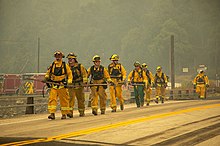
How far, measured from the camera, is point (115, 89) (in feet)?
58.9

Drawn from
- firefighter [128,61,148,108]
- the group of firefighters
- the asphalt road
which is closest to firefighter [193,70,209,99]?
firefighter [128,61,148,108]

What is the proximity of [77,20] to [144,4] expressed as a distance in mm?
25416

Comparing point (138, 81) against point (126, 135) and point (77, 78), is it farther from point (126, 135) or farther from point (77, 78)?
point (126, 135)

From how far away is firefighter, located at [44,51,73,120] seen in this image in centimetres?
1370

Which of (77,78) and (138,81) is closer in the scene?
(77,78)

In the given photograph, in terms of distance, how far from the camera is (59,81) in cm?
1377

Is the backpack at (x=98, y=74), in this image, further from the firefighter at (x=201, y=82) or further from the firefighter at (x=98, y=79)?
the firefighter at (x=201, y=82)

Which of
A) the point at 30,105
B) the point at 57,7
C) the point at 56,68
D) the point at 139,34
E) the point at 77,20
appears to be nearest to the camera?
the point at 56,68

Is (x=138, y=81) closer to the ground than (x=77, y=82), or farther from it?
farther from it

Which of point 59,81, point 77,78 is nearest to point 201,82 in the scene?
point 77,78

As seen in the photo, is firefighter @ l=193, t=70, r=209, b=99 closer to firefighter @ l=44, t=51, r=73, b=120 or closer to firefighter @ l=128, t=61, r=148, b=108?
firefighter @ l=128, t=61, r=148, b=108

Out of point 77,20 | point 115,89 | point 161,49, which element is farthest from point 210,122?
point 77,20

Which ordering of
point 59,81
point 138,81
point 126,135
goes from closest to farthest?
point 126,135 → point 59,81 → point 138,81

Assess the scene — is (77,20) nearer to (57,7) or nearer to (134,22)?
(134,22)
